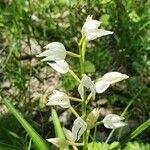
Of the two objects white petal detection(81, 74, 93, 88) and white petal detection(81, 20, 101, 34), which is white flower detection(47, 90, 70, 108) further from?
white petal detection(81, 20, 101, 34)

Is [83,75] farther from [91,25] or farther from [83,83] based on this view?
[91,25]

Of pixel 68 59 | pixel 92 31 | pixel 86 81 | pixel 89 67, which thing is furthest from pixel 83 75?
pixel 68 59

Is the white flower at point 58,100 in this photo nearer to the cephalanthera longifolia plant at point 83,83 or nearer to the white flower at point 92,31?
the cephalanthera longifolia plant at point 83,83

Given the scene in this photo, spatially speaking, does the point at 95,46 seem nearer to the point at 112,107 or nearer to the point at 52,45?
the point at 112,107

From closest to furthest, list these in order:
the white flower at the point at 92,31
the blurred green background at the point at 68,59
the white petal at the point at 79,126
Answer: the white flower at the point at 92,31 < the white petal at the point at 79,126 < the blurred green background at the point at 68,59

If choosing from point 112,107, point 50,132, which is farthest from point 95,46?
point 50,132

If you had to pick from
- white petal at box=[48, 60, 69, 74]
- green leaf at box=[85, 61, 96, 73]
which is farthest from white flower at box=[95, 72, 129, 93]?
green leaf at box=[85, 61, 96, 73]

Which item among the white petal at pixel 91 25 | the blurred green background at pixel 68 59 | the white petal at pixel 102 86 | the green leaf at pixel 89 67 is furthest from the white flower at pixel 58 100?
the green leaf at pixel 89 67

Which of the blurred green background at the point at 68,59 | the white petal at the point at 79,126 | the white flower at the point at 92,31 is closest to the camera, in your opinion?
the white flower at the point at 92,31

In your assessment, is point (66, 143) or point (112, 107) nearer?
point (66, 143)
